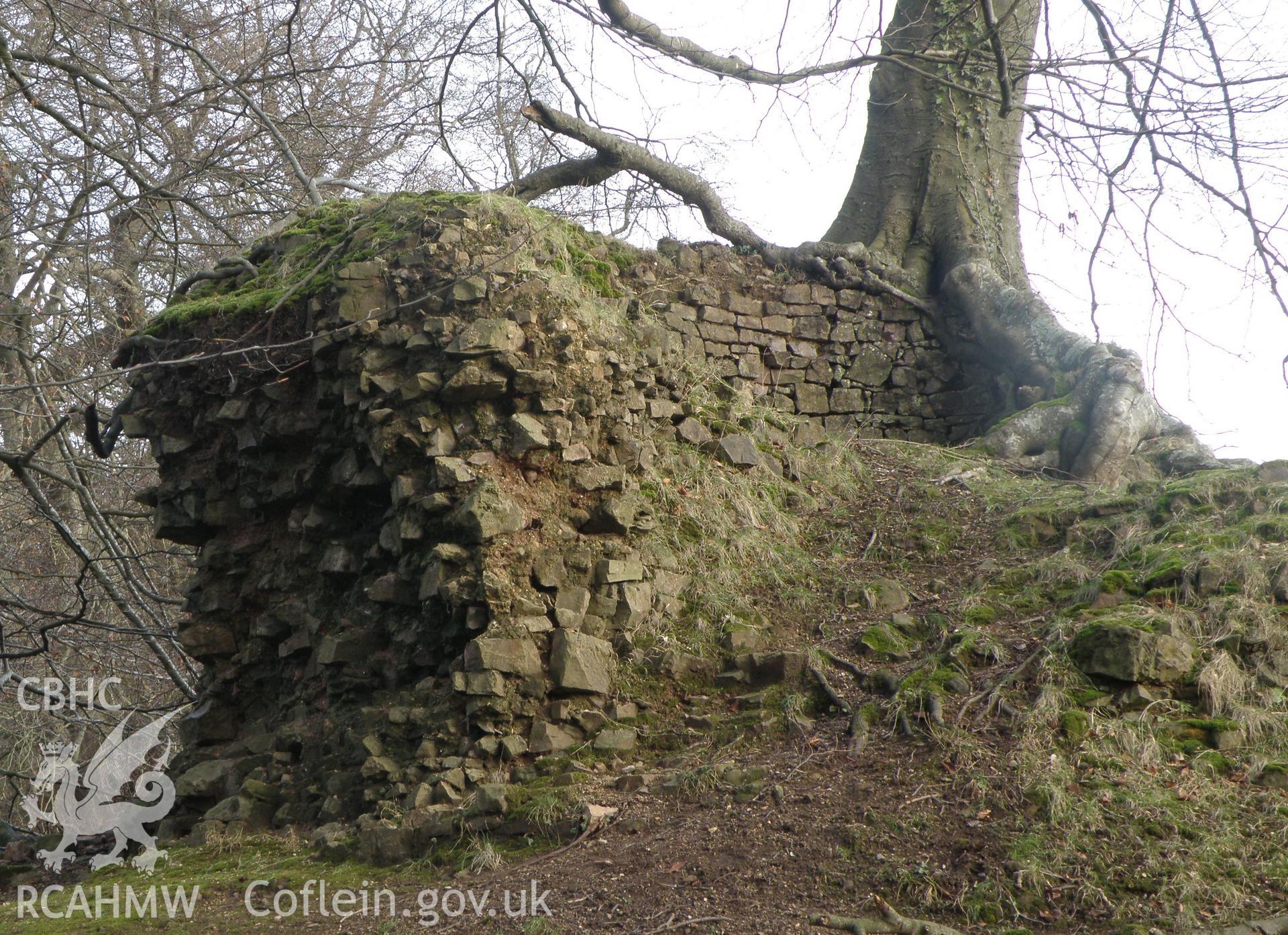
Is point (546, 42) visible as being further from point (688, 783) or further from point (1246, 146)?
point (688, 783)

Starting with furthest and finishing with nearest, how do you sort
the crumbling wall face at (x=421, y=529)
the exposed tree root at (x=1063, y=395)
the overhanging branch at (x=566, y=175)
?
the overhanging branch at (x=566, y=175) → the exposed tree root at (x=1063, y=395) → the crumbling wall face at (x=421, y=529)

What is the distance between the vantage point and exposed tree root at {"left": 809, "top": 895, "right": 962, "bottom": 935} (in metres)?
3.51

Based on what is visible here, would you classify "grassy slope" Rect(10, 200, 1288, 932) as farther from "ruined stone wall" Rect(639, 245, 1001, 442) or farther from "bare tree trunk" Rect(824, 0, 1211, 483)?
"bare tree trunk" Rect(824, 0, 1211, 483)

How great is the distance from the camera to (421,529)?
213 inches

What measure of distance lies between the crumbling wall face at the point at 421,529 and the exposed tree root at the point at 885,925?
5.08ft

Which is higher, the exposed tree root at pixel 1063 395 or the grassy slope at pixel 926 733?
the exposed tree root at pixel 1063 395

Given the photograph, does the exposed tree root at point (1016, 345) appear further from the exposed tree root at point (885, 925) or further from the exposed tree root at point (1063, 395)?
the exposed tree root at point (885, 925)

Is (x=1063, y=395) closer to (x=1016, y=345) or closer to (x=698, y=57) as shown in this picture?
(x=1016, y=345)

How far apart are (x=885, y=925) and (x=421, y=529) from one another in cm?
286

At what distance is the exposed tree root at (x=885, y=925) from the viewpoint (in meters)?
3.51

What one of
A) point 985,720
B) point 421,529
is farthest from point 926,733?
point 421,529

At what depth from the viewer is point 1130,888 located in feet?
12.1

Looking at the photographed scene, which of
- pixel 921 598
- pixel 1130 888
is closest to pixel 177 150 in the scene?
pixel 921 598

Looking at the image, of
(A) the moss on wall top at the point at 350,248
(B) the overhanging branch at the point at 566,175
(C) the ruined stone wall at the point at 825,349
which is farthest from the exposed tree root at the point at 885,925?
(B) the overhanging branch at the point at 566,175
